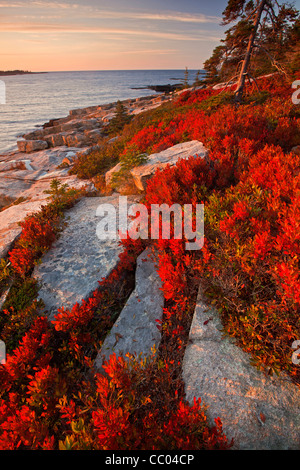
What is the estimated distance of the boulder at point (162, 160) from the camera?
683 cm

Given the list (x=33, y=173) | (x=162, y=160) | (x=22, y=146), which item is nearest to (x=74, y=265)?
(x=162, y=160)

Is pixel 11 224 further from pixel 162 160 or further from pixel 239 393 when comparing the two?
pixel 239 393

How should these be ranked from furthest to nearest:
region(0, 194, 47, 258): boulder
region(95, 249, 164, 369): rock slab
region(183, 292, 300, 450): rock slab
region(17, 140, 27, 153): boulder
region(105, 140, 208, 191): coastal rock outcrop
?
1. region(17, 140, 27, 153): boulder
2. region(105, 140, 208, 191): coastal rock outcrop
3. region(0, 194, 47, 258): boulder
4. region(95, 249, 164, 369): rock slab
5. region(183, 292, 300, 450): rock slab

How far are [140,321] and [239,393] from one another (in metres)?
1.72

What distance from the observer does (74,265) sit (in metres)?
4.96

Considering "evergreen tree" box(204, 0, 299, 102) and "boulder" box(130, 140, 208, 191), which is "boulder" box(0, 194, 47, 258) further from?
"evergreen tree" box(204, 0, 299, 102)

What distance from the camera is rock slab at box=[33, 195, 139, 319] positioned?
4.34 metres

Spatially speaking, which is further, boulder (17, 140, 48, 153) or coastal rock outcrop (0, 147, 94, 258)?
boulder (17, 140, 48, 153)

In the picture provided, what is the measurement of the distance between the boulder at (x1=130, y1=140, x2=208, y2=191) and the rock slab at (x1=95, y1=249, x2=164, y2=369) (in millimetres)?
3192

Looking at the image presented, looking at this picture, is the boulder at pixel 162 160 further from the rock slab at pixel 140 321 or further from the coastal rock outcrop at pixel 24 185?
the rock slab at pixel 140 321

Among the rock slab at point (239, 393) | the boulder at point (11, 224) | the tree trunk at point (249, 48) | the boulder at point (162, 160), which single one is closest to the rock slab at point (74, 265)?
the boulder at point (11, 224)

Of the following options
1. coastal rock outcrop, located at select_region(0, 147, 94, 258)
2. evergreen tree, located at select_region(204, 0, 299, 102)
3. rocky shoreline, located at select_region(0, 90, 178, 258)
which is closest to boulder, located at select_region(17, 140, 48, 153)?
rocky shoreline, located at select_region(0, 90, 178, 258)

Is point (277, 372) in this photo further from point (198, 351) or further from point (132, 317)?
point (132, 317)

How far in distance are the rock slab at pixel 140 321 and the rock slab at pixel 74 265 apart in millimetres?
783
